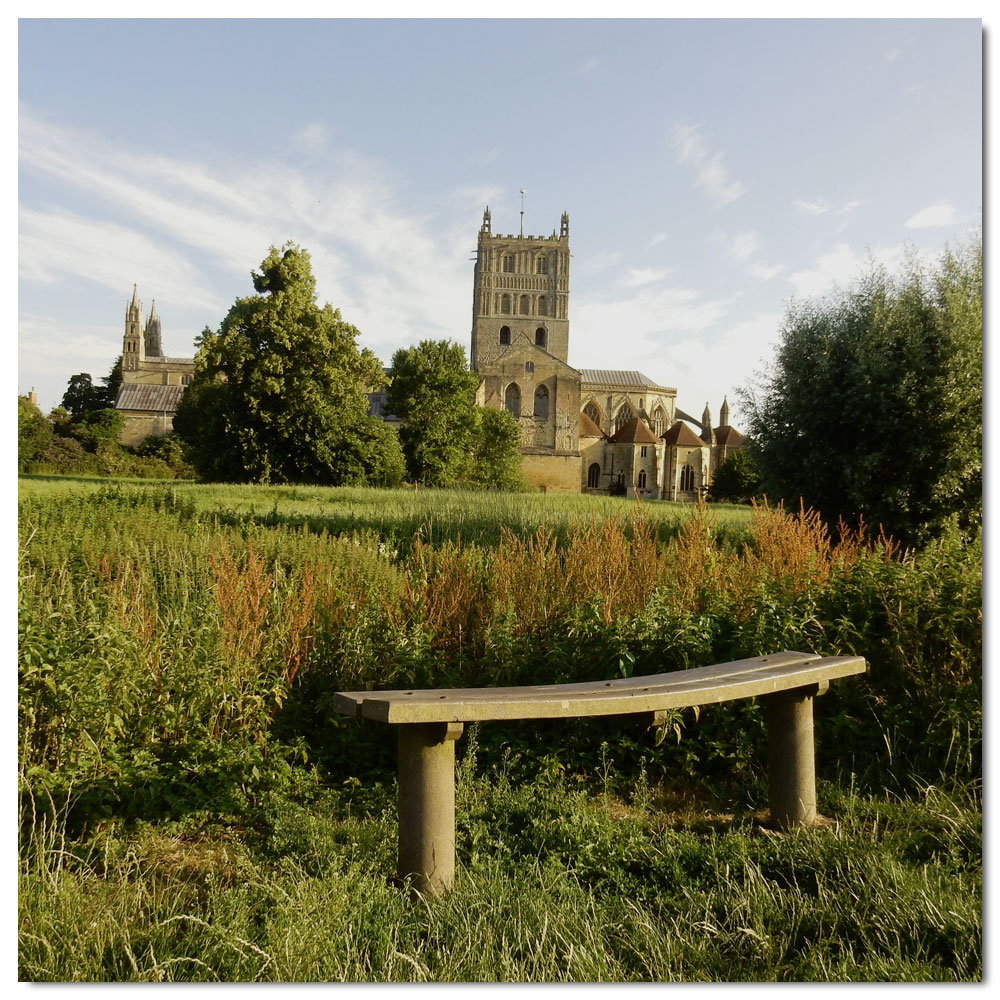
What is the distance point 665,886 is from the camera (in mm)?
3082

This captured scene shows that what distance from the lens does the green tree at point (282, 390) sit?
24797 mm

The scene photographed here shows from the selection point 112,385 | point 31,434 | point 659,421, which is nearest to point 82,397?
point 112,385

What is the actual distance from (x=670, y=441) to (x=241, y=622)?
5990 cm

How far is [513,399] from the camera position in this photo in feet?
189

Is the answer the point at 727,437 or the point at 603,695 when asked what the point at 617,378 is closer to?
the point at 727,437

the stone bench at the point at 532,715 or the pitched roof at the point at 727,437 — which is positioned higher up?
the pitched roof at the point at 727,437

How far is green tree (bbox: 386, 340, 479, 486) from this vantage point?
40.8m

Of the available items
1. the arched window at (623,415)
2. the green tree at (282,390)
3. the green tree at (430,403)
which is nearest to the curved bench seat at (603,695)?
the green tree at (282,390)

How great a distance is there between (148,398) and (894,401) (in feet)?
204

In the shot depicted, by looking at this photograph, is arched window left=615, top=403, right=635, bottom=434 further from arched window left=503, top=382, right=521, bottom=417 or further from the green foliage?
the green foliage

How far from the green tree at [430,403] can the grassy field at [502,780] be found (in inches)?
1368

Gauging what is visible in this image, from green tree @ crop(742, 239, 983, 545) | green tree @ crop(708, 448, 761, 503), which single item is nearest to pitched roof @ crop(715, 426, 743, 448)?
green tree @ crop(708, 448, 761, 503)

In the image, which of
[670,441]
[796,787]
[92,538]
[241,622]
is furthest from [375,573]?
[670,441]

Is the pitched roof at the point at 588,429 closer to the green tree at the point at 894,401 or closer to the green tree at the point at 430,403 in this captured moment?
the green tree at the point at 430,403
